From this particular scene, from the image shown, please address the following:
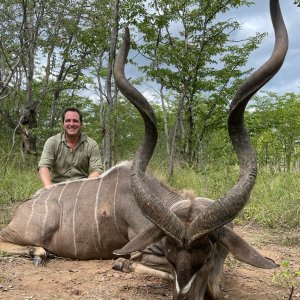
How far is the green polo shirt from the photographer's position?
193 inches

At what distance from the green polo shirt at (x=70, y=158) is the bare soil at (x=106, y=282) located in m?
1.35

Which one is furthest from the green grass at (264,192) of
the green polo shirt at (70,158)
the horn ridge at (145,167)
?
the horn ridge at (145,167)

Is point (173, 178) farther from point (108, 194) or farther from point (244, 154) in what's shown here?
point (244, 154)

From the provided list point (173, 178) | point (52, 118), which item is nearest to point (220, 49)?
point (173, 178)

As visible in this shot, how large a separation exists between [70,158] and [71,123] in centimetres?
39

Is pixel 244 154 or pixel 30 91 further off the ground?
pixel 30 91

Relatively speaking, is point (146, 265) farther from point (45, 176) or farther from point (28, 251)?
point (45, 176)

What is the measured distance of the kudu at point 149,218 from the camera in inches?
95.3

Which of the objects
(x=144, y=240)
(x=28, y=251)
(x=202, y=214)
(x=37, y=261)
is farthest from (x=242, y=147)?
(x=28, y=251)

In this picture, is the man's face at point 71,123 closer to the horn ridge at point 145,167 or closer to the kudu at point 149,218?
the kudu at point 149,218

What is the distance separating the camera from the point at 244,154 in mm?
2727

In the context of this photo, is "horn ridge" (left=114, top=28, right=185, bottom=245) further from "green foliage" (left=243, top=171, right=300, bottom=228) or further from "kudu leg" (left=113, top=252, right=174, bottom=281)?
"green foliage" (left=243, top=171, right=300, bottom=228)

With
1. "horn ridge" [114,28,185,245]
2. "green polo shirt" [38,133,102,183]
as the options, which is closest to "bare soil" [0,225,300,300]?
"horn ridge" [114,28,185,245]

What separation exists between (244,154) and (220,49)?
8681 millimetres
